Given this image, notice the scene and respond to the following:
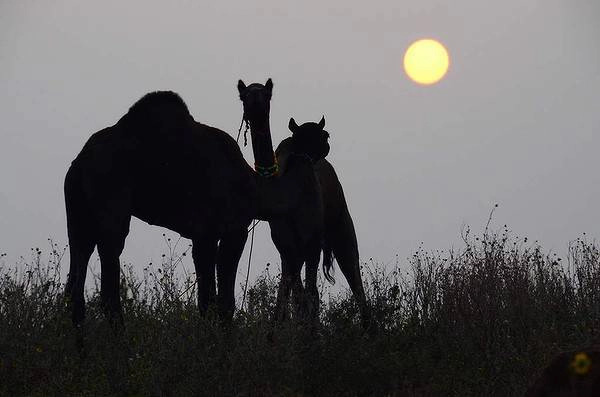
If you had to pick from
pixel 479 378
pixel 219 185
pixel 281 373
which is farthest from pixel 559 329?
pixel 219 185

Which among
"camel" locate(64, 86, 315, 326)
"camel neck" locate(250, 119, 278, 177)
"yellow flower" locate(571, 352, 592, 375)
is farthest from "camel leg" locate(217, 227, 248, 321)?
"yellow flower" locate(571, 352, 592, 375)

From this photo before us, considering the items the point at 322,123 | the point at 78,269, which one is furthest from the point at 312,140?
the point at 78,269

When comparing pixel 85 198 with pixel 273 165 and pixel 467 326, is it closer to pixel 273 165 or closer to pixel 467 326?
pixel 273 165

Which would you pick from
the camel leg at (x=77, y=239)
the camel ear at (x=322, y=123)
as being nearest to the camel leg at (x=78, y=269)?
the camel leg at (x=77, y=239)

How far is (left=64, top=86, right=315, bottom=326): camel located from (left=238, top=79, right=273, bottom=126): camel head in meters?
0.44

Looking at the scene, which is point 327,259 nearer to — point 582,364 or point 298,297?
point 298,297

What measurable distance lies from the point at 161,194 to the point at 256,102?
1802mm

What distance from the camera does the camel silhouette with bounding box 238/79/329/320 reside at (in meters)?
11.1

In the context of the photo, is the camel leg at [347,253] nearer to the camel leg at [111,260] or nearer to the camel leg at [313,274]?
the camel leg at [313,274]

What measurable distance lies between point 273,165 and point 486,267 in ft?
10.3

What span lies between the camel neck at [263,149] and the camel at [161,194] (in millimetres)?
459

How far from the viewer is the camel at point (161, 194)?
377 inches

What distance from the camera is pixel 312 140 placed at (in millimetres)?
12438

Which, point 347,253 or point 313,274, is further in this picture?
point 347,253
